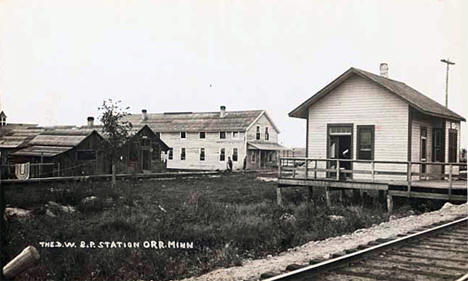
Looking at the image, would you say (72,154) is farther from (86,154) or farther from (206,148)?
(206,148)

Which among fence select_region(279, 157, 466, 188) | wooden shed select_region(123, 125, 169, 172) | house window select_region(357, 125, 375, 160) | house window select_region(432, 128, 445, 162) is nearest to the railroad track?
fence select_region(279, 157, 466, 188)

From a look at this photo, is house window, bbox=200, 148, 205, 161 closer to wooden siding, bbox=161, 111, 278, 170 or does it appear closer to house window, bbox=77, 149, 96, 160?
wooden siding, bbox=161, 111, 278, 170

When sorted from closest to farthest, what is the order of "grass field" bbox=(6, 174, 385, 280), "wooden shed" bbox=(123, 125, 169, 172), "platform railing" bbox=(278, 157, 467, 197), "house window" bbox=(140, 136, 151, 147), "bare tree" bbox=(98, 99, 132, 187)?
"grass field" bbox=(6, 174, 385, 280) → "platform railing" bbox=(278, 157, 467, 197) → "bare tree" bbox=(98, 99, 132, 187) → "wooden shed" bbox=(123, 125, 169, 172) → "house window" bbox=(140, 136, 151, 147)

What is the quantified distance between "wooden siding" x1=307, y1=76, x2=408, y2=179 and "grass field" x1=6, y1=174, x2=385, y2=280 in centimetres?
204

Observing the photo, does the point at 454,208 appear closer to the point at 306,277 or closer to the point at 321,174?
the point at 321,174

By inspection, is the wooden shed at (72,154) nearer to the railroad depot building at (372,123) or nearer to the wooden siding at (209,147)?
the railroad depot building at (372,123)

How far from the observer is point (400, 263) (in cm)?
656

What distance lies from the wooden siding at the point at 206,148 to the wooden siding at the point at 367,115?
25.6m

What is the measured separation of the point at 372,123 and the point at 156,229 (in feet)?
31.4

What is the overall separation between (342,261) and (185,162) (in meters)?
39.2

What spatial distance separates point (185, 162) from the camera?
148 feet

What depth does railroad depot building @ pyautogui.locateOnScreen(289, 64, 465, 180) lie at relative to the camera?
16.3 m

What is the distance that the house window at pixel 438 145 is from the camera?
18203mm

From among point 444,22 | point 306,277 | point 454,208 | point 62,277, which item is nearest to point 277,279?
point 306,277
